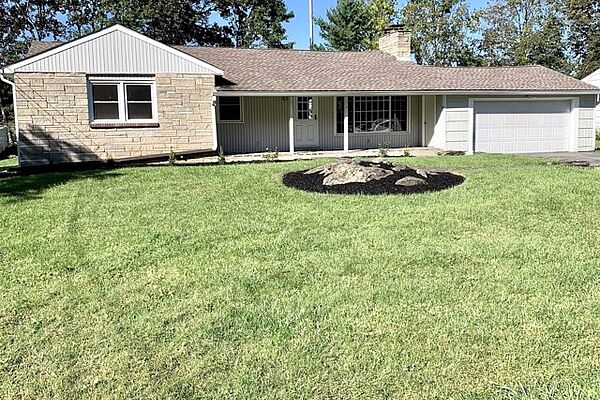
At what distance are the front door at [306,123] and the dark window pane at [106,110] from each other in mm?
6247

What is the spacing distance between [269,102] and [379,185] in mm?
9303

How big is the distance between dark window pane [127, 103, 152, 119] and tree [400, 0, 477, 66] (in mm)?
28778

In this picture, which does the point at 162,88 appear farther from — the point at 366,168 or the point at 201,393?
the point at 201,393

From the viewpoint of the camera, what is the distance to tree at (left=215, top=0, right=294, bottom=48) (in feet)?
126

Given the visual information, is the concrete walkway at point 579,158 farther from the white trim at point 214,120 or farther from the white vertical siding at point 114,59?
the white vertical siding at point 114,59

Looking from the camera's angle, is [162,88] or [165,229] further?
[162,88]

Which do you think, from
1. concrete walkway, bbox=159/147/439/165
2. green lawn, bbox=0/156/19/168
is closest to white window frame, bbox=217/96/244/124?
concrete walkway, bbox=159/147/439/165

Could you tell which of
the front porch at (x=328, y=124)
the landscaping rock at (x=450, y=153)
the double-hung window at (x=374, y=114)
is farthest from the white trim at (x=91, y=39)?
the landscaping rock at (x=450, y=153)

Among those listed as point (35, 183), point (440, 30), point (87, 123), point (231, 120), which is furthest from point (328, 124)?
point (440, 30)

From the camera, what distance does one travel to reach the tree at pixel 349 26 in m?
39.5

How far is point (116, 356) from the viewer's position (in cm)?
368

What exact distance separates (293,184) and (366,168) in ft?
5.04

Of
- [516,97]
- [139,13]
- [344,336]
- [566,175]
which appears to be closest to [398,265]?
[344,336]

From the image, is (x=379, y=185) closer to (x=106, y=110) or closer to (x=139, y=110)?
(x=139, y=110)
